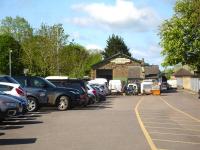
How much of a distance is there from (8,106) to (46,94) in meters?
10.1

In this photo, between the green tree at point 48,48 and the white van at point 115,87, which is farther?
the white van at point 115,87

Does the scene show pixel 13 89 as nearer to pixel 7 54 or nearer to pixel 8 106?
pixel 8 106

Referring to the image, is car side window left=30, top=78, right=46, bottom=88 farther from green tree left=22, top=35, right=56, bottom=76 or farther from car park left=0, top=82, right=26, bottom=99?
green tree left=22, top=35, right=56, bottom=76

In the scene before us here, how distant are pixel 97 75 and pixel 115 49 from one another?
938 inches

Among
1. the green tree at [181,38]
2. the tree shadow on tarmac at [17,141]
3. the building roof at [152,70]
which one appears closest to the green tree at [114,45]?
the building roof at [152,70]

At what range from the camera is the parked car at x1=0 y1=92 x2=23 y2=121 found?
1789 centimetres

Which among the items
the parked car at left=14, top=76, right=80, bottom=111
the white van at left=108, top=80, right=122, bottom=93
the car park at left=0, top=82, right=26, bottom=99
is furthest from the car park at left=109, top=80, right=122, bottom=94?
the car park at left=0, top=82, right=26, bottom=99

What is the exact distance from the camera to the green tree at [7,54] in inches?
3895

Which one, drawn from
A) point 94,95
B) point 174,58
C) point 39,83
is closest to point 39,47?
point 174,58

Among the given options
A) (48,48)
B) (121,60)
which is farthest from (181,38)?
(121,60)

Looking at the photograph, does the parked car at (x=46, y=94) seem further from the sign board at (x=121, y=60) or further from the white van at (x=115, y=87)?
the sign board at (x=121, y=60)

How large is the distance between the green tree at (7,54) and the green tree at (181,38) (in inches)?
1287

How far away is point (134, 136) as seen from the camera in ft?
50.2

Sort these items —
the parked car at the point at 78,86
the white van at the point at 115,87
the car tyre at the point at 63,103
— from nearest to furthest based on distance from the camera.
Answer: the car tyre at the point at 63,103 < the parked car at the point at 78,86 < the white van at the point at 115,87
